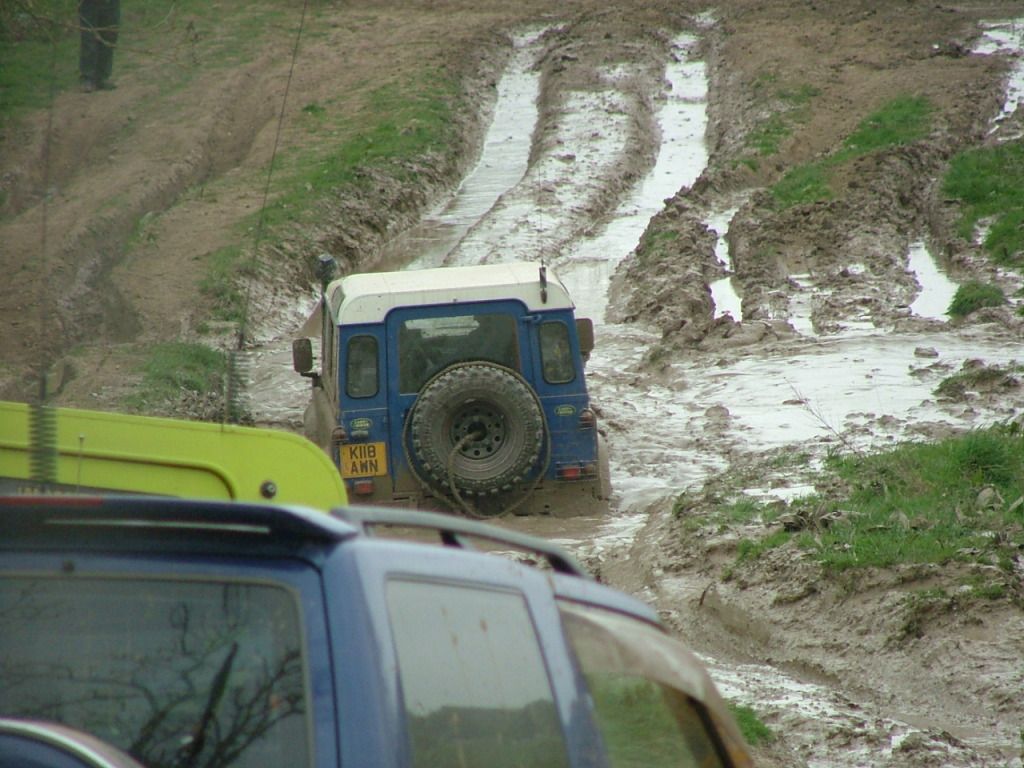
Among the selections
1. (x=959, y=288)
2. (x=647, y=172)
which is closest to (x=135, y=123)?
(x=647, y=172)

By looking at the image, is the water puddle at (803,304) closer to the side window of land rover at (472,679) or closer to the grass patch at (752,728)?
the grass patch at (752,728)

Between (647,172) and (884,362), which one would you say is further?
(647,172)

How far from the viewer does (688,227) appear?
19750 millimetres

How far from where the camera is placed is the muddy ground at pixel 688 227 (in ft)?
21.0

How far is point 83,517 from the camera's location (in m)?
2.20

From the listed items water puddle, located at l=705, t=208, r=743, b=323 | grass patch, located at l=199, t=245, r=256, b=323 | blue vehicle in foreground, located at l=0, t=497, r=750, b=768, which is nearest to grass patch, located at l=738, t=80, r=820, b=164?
water puddle, located at l=705, t=208, r=743, b=323

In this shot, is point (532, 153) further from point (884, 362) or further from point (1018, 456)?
point (1018, 456)

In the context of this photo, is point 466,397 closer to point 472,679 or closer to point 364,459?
point 364,459

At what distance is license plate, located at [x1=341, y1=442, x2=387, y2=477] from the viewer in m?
9.88

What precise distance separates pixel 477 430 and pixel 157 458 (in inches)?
229

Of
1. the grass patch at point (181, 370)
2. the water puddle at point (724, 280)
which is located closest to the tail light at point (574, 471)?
the grass patch at point (181, 370)

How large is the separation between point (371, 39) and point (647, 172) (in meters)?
11.4

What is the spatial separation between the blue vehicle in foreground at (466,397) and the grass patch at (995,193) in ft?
30.3

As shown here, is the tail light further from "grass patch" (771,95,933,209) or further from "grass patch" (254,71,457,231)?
"grass patch" (771,95,933,209)
